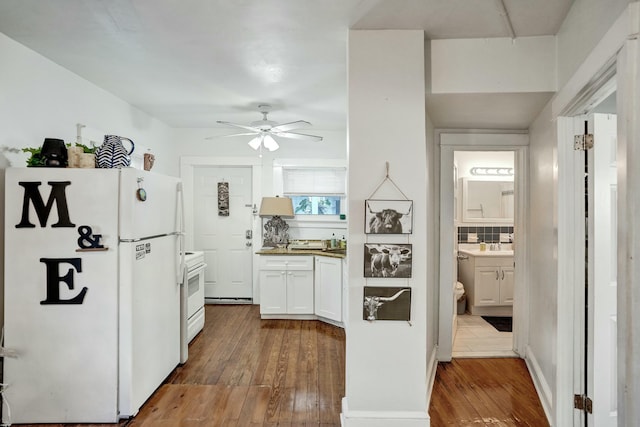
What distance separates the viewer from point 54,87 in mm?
2453

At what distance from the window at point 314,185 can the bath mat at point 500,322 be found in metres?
2.28

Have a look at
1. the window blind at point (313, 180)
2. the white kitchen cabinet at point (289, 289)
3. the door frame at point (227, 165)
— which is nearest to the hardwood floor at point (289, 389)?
the white kitchen cabinet at point (289, 289)

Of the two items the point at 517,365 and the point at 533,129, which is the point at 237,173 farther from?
the point at 517,365

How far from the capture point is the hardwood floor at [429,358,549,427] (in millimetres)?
2086

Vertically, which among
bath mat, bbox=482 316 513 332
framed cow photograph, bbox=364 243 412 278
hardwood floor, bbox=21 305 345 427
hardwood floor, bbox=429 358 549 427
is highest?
framed cow photograph, bbox=364 243 412 278

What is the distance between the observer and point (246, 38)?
2074 mm

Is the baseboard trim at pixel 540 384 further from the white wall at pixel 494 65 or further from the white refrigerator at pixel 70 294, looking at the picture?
the white refrigerator at pixel 70 294

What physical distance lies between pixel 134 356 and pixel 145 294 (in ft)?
1.26

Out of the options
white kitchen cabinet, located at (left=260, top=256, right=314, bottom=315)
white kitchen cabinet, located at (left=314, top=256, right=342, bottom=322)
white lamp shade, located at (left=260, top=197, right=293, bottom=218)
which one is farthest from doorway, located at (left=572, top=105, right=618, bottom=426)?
white lamp shade, located at (left=260, top=197, right=293, bottom=218)

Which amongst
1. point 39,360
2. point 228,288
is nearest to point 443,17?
point 39,360

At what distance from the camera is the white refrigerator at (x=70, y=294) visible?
1.97 m

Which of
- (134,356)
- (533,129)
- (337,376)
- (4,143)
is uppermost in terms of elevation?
(533,129)

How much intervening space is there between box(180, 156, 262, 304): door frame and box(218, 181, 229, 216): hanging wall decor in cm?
29

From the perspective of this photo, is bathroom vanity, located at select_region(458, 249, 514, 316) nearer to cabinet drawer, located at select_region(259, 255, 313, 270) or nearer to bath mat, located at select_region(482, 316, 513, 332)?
bath mat, located at select_region(482, 316, 513, 332)
